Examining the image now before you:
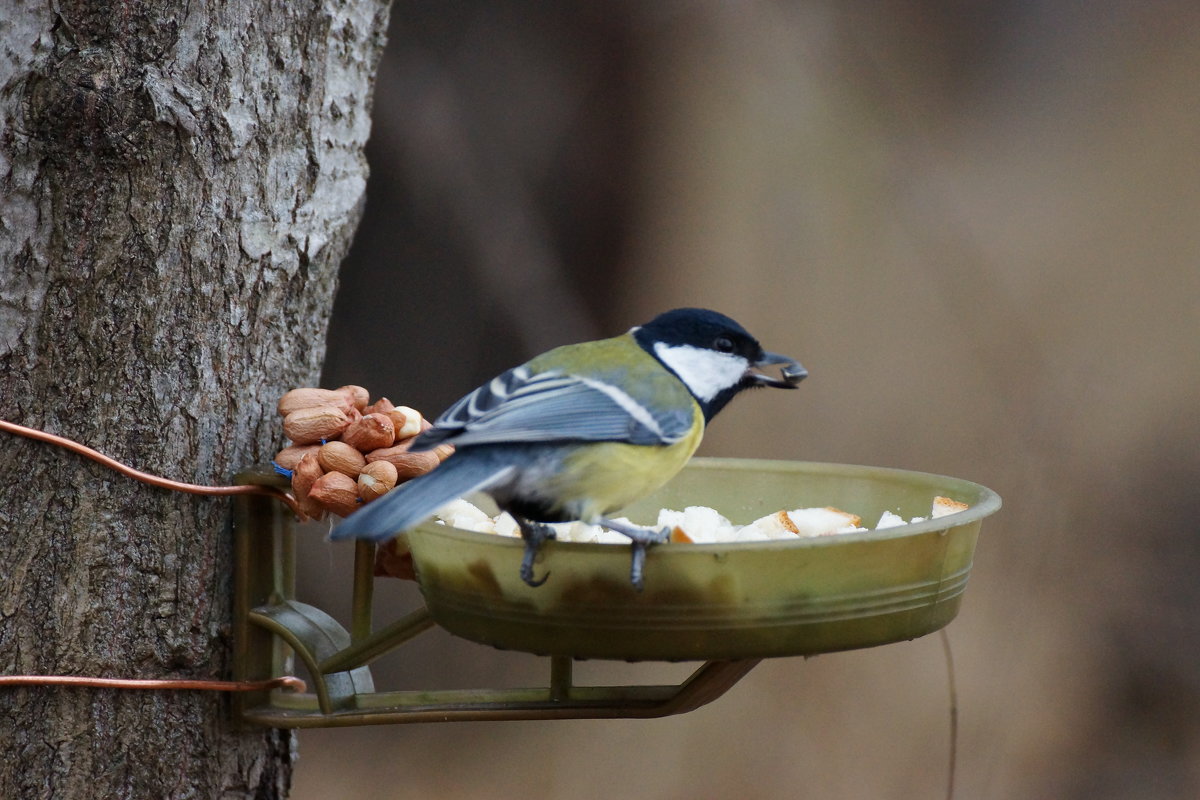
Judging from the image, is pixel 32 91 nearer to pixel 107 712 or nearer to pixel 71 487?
pixel 71 487

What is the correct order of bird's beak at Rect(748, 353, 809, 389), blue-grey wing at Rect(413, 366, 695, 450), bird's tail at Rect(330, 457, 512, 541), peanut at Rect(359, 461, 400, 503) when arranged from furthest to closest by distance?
bird's beak at Rect(748, 353, 809, 389) < peanut at Rect(359, 461, 400, 503) < blue-grey wing at Rect(413, 366, 695, 450) < bird's tail at Rect(330, 457, 512, 541)

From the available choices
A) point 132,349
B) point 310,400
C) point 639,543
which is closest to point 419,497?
point 639,543

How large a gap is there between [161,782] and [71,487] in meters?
0.36

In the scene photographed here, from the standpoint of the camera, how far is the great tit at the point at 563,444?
1166mm

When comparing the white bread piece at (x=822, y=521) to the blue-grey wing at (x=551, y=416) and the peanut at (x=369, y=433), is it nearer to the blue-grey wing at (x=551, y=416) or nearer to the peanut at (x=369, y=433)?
the blue-grey wing at (x=551, y=416)

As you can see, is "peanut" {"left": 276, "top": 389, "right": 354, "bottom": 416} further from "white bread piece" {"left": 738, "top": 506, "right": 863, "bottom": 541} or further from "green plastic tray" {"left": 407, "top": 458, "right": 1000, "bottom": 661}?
"white bread piece" {"left": 738, "top": 506, "right": 863, "bottom": 541}

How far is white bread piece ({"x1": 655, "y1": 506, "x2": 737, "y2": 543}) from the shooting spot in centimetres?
141

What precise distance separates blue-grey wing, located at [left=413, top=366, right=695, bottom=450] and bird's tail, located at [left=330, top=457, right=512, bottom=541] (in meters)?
0.03

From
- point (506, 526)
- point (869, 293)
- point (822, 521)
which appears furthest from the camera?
point (869, 293)

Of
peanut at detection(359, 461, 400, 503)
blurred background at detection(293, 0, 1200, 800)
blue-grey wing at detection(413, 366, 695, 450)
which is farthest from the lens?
blurred background at detection(293, 0, 1200, 800)

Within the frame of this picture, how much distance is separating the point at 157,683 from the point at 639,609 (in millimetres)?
623

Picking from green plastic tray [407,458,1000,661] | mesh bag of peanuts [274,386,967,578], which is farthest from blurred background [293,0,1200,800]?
green plastic tray [407,458,1000,661]

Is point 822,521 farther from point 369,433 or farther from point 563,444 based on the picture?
point 369,433

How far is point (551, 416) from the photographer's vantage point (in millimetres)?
1312
